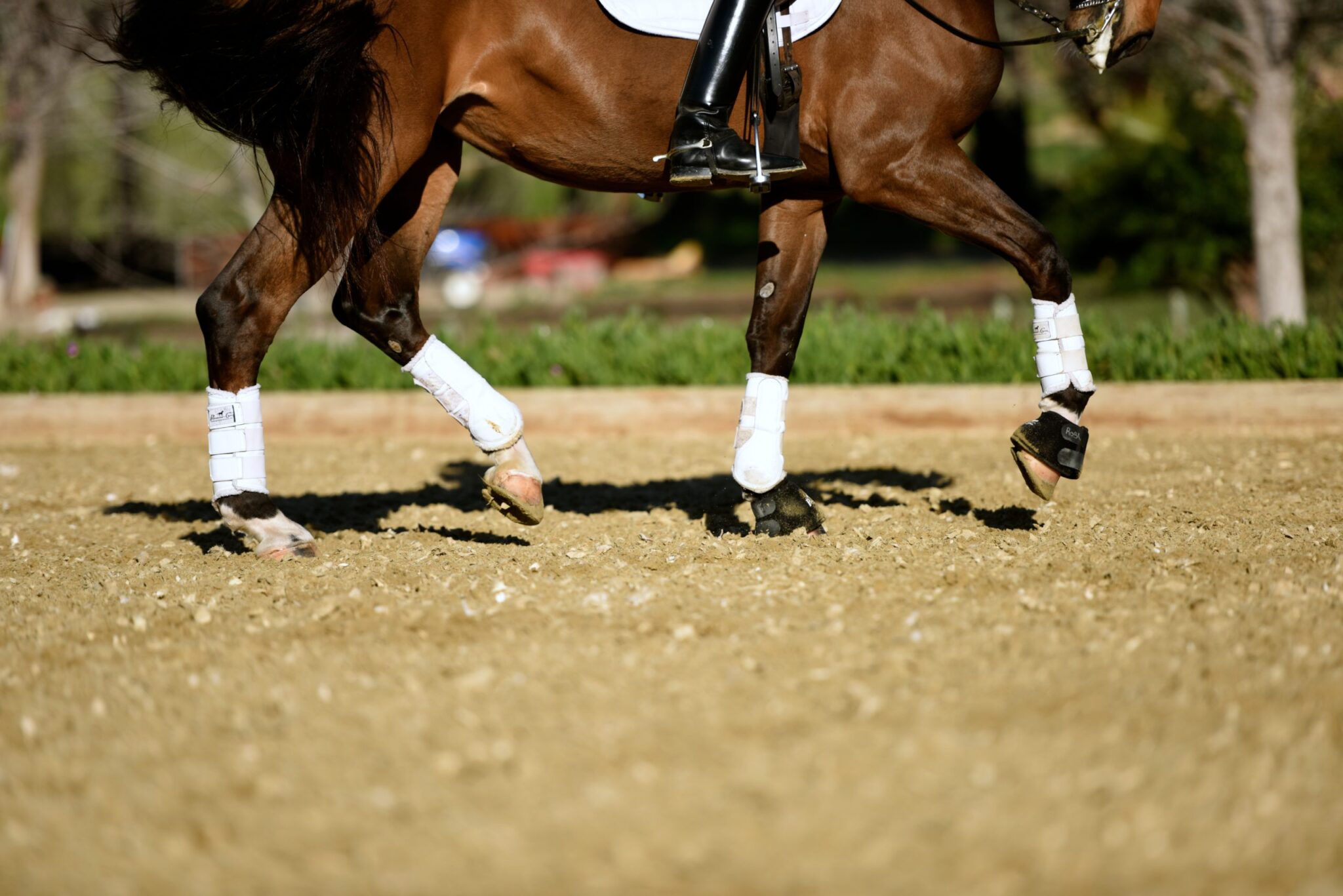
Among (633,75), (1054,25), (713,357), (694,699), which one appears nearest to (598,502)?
(633,75)

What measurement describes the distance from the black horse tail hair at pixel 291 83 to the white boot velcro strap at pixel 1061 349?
2071 mm

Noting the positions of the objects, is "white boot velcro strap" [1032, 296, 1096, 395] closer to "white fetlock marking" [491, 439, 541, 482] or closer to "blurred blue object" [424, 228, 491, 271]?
"white fetlock marking" [491, 439, 541, 482]

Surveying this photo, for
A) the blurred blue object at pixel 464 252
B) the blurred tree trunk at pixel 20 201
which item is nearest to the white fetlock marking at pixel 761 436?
the blurred tree trunk at pixel 20 201

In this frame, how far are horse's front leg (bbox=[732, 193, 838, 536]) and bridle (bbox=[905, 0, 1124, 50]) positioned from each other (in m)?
0.67

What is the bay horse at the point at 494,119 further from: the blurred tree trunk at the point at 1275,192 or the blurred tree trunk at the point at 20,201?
the blurred tree trunk at the point at 20,201

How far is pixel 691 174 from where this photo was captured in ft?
12.4

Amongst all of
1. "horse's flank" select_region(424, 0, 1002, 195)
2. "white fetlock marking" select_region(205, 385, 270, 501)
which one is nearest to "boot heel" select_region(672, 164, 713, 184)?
"horse's flank" select_region(424, 0, 1002, 195)

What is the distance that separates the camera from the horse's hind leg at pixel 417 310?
4133mm

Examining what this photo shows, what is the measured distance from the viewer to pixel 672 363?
7434 mm

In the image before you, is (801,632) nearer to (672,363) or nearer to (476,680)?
(476,680)

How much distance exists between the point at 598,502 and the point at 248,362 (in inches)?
67.7

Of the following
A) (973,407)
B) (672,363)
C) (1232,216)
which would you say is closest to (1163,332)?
(973,407)

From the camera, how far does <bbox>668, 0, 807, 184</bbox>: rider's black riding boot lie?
375cm

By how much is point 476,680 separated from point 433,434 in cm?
450
